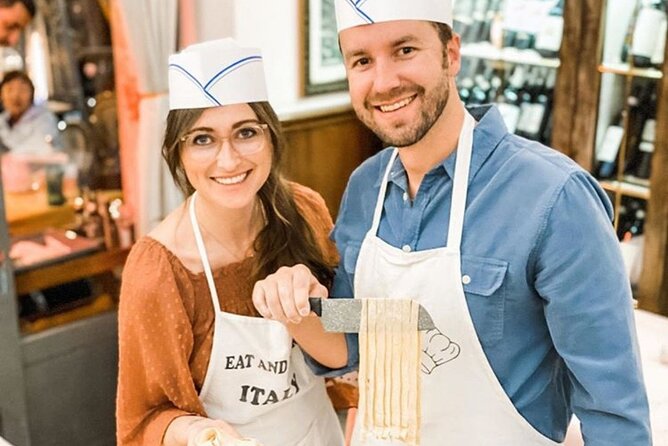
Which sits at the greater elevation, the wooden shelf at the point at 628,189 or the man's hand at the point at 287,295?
the man's hand at the point at 287,295

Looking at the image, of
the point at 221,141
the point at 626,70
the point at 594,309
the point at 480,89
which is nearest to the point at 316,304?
the point at 594,309

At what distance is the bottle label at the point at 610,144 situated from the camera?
3402mm

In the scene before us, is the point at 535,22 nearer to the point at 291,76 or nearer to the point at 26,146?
the point at 291,76

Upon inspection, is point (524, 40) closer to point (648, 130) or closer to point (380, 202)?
point (648, 130)

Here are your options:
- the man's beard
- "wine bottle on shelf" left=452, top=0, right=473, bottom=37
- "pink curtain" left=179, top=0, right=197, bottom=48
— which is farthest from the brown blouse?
"wine bottle on shelf" left=452, top=0, right=473, bottom=37

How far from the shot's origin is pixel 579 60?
3340 millimetres

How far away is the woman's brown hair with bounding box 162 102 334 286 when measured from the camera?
68.6 inches

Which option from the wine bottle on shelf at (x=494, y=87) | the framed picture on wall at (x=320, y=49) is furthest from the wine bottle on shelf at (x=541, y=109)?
the framed picture on wall at (x=320, y=49)

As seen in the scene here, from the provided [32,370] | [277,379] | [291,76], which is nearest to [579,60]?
[291,76]

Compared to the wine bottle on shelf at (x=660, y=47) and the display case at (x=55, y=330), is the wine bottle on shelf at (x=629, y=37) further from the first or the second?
the display case at (x=55, y=330)

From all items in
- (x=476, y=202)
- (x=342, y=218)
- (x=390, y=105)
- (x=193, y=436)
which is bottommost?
(x=193, y=436)

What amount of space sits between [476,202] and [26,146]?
2.21 metres

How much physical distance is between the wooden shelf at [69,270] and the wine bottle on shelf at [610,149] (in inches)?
78.3

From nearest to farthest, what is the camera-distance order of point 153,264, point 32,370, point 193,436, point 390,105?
point 390,105 → point 193,436 → point 153,264 → point 32,370
